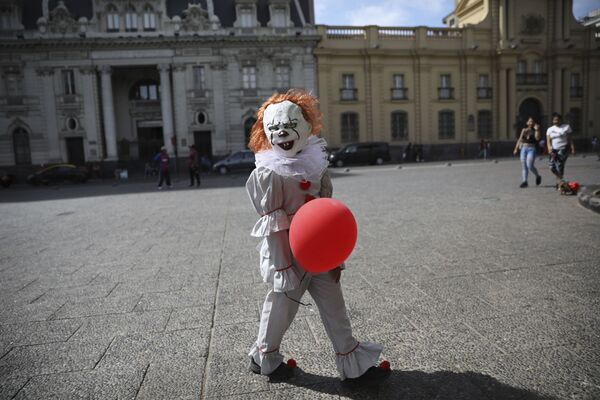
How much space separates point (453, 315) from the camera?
3.14 m

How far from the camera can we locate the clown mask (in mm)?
2395

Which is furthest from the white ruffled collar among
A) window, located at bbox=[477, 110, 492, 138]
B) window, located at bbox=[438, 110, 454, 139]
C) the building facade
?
window, located at bbox=[477, 110, 492, 138]

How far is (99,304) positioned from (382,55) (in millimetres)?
32930

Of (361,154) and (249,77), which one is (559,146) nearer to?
(361,154)

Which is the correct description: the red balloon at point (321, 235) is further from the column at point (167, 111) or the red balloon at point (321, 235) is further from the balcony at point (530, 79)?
the balcony at point (530, 79)

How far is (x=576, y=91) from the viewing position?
36219 millimetres

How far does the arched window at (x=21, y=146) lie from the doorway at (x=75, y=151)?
2.83 m

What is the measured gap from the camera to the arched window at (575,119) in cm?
3634

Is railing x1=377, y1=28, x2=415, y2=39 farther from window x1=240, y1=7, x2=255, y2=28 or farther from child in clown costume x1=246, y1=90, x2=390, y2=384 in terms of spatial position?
child in clown costume x1=246, y1=90, x2=390, y2=384

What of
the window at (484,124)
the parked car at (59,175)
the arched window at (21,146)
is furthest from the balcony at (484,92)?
the arched window at (21,146)

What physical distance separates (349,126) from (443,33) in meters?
11.4

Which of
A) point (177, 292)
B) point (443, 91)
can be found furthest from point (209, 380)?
point (443, 91)

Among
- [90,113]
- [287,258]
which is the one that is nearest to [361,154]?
[90,113]

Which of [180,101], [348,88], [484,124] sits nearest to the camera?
[180,101]
